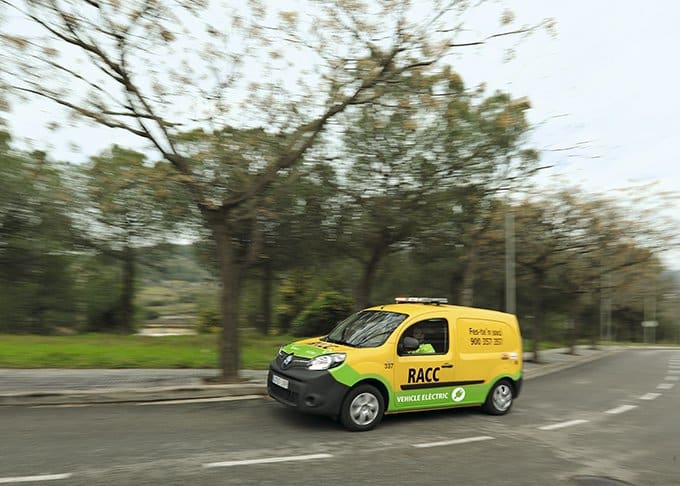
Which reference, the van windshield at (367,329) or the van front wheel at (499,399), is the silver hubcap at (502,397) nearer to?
the van front wheel at (499,399)

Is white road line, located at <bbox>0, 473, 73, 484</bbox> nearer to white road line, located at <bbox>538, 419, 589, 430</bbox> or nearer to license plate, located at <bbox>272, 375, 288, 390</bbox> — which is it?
license plate, located at <bbox>272, 375, 288, 390</bbox>

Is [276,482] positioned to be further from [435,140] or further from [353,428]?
[435,140]

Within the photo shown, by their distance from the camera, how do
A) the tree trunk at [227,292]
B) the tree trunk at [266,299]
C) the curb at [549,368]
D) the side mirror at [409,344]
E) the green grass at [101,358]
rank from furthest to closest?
the tree trunk at [266,299], the curb at [549,368], the green grass at [101,358], the tree trunk at [227,292], the side mirror at [409,344]

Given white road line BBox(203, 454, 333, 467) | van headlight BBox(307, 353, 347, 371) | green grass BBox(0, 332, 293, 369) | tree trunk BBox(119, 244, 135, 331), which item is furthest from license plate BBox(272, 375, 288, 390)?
tree trunk BBox(119, 244, 135, 331)

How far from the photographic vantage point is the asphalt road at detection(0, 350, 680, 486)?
238 inches

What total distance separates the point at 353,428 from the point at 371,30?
746 centimetres

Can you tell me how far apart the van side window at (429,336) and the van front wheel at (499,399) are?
1404mm

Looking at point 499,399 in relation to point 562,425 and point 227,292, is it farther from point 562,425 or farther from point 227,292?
point 227,292

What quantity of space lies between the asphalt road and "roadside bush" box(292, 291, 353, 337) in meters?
18.9

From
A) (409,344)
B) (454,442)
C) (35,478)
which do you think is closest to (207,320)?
(409,344)

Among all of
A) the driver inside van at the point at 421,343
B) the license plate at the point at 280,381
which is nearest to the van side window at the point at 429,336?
the driver inside van at the point at 421,343

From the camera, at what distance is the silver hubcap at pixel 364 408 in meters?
8.16

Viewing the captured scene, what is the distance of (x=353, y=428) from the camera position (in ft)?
26.7

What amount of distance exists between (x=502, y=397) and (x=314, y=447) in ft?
14.0
